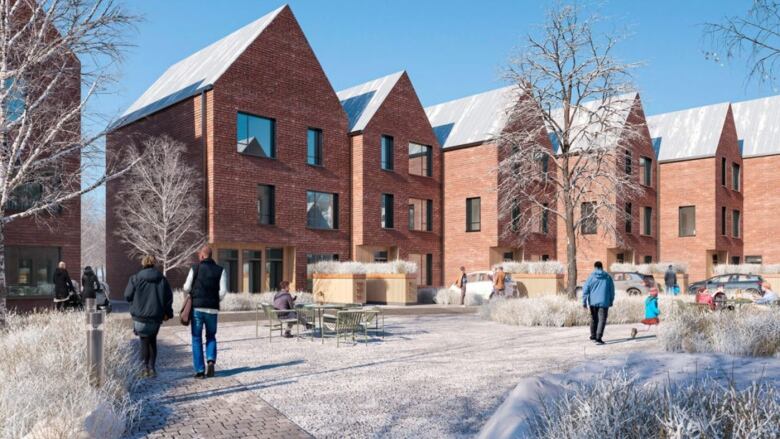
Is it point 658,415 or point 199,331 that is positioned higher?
point 658,415

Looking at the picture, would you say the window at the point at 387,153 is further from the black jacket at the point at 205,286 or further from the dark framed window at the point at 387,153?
the black jacket at the point at 205,286

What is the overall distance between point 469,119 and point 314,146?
1034 cm

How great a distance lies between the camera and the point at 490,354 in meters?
10.7

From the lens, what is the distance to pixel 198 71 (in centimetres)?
2650

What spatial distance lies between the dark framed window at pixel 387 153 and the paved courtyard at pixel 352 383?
16.3m

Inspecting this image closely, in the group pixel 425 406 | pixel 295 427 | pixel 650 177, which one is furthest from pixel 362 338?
pixel 650 177

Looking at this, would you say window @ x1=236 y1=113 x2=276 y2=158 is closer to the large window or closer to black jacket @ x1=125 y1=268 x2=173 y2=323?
the large window

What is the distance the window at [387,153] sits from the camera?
2925cm

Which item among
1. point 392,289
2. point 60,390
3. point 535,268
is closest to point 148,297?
point 60,390

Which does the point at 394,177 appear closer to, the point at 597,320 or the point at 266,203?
the point at 266,203

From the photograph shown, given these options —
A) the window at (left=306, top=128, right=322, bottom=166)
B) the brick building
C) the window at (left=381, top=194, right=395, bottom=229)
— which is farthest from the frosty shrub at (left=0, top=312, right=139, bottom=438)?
the window at (left=381, top=194, right=395, bottom=229)

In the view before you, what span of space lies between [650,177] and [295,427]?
37847 millimetres

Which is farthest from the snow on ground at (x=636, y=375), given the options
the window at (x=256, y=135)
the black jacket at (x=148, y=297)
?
the window at (x=256, y=135)

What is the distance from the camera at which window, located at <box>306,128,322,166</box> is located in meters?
26.6
